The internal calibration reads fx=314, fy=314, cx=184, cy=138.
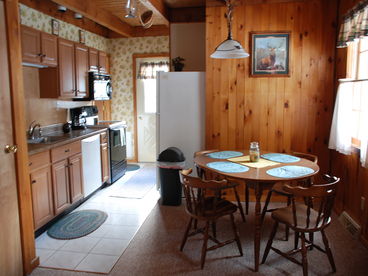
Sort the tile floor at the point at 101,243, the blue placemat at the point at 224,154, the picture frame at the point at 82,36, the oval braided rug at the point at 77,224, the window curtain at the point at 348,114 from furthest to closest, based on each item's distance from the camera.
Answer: the picture frame at the point at 82,36 < the blue placemat at the point at 224,154 < the oval braided rug at the point at 77,224 < the window curtain at the point at 348,114 < the tile floor at the point at 101,243

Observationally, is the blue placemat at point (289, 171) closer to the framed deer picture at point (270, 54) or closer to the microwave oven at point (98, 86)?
the framed deer picture at point (270, 54)

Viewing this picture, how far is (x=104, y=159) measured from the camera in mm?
4598

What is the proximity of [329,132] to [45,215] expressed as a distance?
336 cm

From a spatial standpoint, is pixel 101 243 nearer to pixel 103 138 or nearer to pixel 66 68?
pixel 103 138

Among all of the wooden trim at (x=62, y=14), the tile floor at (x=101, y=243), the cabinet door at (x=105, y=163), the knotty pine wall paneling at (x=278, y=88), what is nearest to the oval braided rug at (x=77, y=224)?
the tile floor at (x=101, y=243)

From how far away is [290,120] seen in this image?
389 cm

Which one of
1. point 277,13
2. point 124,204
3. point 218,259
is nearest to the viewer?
point 218,259

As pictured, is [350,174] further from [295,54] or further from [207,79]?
[207,79]

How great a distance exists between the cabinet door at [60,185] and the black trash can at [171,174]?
1.12 m

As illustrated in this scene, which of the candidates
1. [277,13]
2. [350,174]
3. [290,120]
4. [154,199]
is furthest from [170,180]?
[277,13]

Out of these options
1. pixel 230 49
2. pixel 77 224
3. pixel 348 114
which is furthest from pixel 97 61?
pixel 348 114

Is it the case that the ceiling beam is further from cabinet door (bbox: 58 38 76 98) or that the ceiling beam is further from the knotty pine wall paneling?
the knotty pine wall paneling

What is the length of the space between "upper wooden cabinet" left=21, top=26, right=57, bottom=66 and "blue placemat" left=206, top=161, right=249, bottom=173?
225 cm

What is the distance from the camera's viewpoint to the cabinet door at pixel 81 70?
439 cm
